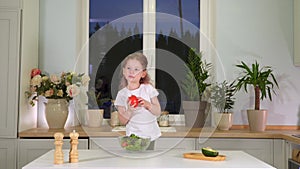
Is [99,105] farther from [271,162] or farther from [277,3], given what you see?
[277,3]

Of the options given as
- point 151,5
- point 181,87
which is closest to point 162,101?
point 181,87

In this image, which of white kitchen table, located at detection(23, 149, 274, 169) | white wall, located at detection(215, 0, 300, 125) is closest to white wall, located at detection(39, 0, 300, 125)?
white wall, located at detection(215, 0, 300, 125)

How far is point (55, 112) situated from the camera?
3.52 metres

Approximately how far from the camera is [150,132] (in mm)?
2078

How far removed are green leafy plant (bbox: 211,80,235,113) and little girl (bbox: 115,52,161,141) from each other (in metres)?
1.55

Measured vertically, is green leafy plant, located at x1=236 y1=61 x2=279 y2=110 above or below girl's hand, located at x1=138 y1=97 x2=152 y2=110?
above

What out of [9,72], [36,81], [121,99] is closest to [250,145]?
[121,99]

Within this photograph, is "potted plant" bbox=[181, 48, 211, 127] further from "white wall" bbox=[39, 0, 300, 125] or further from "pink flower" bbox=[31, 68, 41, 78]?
"pink flower" bbox=[31, 68, 41, 78]

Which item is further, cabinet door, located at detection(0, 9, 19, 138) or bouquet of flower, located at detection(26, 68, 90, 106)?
bouquet of flower, located at detection(26, 68, 90, 106)

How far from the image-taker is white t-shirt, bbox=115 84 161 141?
6.64ft

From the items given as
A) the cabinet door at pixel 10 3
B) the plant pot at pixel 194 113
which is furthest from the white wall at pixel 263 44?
the cabinet door at pixel 10 3

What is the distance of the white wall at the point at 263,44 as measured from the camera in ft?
12.4

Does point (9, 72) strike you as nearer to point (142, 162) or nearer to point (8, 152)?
point (8, 152)

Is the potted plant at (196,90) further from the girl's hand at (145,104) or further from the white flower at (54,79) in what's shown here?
the white flower at (54,79)
